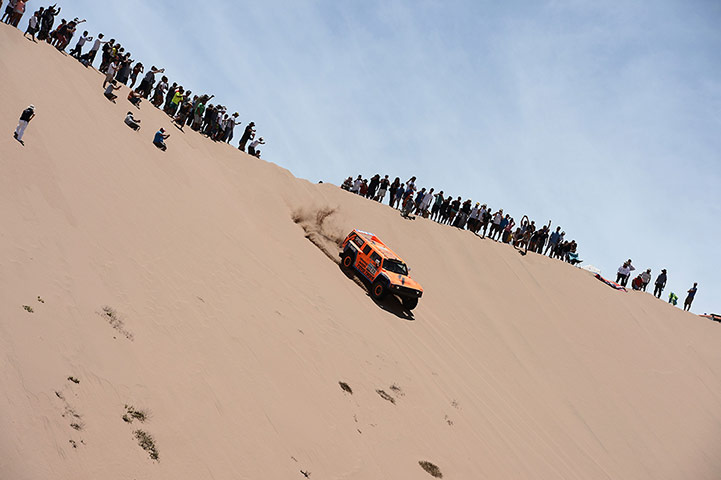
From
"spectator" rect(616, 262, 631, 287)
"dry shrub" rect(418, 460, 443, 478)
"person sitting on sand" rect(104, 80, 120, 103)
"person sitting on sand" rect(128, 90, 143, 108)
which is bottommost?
"dry shrub" rect(418, 460, 443, 478)

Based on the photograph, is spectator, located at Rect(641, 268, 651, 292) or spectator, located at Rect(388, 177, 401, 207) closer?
spectator, located at Rect(388, 177, 401, 207)

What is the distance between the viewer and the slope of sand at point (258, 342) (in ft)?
25.1

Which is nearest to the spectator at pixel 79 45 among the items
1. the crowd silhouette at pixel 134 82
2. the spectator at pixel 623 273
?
the crowd silhouette at pixel 134 82

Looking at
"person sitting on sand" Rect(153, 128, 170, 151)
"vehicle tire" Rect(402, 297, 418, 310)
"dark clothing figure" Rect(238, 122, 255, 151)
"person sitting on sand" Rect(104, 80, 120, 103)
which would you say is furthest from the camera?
"dark clothing figure" Rect(238, 122, 255, 151)

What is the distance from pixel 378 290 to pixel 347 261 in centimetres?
198

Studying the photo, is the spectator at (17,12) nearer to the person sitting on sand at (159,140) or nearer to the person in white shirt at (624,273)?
the person sitting on sand at (159,140)

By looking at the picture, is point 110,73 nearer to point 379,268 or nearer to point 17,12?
point 17,12

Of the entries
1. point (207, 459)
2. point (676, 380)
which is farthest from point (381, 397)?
point (676, 380)

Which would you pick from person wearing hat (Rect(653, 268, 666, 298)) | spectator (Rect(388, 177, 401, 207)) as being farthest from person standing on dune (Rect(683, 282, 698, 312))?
spectator (Rect(388, 177, 401, 207))

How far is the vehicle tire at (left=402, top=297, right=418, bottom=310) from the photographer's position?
17828 mm

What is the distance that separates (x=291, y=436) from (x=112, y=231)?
19.7 ft

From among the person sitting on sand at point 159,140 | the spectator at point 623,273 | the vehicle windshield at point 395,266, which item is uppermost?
the spectator at point 623,273

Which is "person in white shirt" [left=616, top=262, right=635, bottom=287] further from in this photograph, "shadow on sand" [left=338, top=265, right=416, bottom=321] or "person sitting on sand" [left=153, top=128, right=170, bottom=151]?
"person sitting on sand" [left=153, top=128, right=170, bottom=151]

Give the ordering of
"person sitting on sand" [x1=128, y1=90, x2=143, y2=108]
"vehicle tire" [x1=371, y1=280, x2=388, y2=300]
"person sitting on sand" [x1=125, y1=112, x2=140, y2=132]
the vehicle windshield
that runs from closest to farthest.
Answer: "person sitting on sand" [x1=125, y1=112, x2=140, y2=132] < "vehicle tire" [x1=371, y1=280, x2=388, y2=300] < the vehicle windshield < "person sitting on sand" [x1=128, y1=90, x2=143, y2=108]
